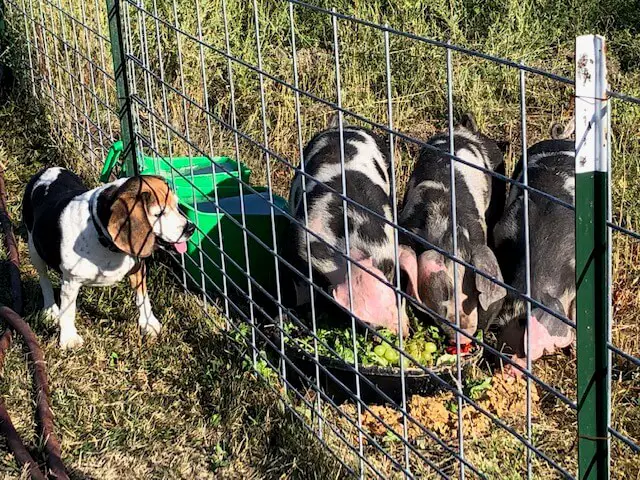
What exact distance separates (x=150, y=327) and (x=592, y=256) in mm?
3142

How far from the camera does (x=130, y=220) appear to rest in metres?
4.46

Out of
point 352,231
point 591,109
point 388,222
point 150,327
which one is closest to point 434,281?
point 352,231

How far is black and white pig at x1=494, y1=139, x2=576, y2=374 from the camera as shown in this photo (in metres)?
4.68

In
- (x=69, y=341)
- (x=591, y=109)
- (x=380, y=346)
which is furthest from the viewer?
(x=69, y=341)

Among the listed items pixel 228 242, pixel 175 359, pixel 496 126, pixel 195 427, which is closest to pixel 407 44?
pixel 496 126

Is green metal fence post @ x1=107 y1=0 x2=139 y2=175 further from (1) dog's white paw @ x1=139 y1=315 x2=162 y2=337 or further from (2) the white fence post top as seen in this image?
(2) the white fence post top

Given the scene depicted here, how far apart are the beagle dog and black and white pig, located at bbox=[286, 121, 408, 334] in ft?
2.15

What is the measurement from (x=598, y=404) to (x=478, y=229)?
3355mm

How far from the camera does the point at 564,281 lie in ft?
16.7

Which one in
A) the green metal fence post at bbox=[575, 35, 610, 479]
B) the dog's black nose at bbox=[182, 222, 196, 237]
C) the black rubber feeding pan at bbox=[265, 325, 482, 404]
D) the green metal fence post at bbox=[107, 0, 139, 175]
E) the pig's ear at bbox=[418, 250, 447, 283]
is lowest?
the black rubber feeding pan at bbox=[265, 325, 482, 404]

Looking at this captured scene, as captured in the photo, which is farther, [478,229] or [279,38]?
[279,38]

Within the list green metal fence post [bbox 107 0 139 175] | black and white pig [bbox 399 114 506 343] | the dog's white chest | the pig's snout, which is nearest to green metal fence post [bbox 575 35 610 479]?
black and white pig [bbox 399 114 506 343]

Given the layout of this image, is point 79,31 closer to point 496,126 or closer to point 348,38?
point 348,38

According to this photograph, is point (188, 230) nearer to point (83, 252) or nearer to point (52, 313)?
point (83, 252)
